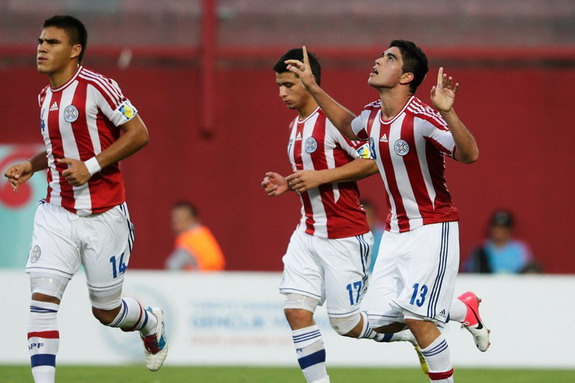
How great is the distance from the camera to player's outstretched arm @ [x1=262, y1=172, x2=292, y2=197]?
749 centimetres

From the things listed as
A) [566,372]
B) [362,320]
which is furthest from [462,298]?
[566,372]

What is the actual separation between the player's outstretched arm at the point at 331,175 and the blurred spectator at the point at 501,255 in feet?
20.2

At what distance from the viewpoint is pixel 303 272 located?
7824 millimetres

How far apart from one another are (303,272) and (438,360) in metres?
1.25

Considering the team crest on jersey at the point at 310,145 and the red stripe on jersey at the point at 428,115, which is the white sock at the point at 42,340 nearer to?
the team crest on jersey at the point at 310,145

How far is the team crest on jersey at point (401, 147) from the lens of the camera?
23.1ft

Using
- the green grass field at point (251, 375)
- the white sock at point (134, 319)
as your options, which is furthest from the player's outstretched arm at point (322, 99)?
the green grass field at point (251, 375)

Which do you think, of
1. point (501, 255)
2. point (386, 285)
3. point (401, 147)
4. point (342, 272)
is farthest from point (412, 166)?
point (501, 255)

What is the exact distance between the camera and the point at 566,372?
10789mm

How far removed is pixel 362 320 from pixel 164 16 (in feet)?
28.2

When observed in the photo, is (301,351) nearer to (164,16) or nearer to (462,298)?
(462,298)

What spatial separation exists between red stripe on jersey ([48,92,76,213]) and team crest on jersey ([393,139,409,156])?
6.77 feet

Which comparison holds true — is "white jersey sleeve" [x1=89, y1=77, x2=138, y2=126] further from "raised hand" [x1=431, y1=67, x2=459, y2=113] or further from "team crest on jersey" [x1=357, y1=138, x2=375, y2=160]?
"raised hand" [x1=431, y1=67, x2=459, y2=113]

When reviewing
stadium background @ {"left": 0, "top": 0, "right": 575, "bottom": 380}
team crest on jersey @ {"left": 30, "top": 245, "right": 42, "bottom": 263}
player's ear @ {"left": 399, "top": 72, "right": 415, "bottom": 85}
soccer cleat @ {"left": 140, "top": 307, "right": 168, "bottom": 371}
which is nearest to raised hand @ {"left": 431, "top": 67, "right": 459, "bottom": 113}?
player's ear @ {"left": 399, "top": 72, "right": 415, "bottom": 85}
